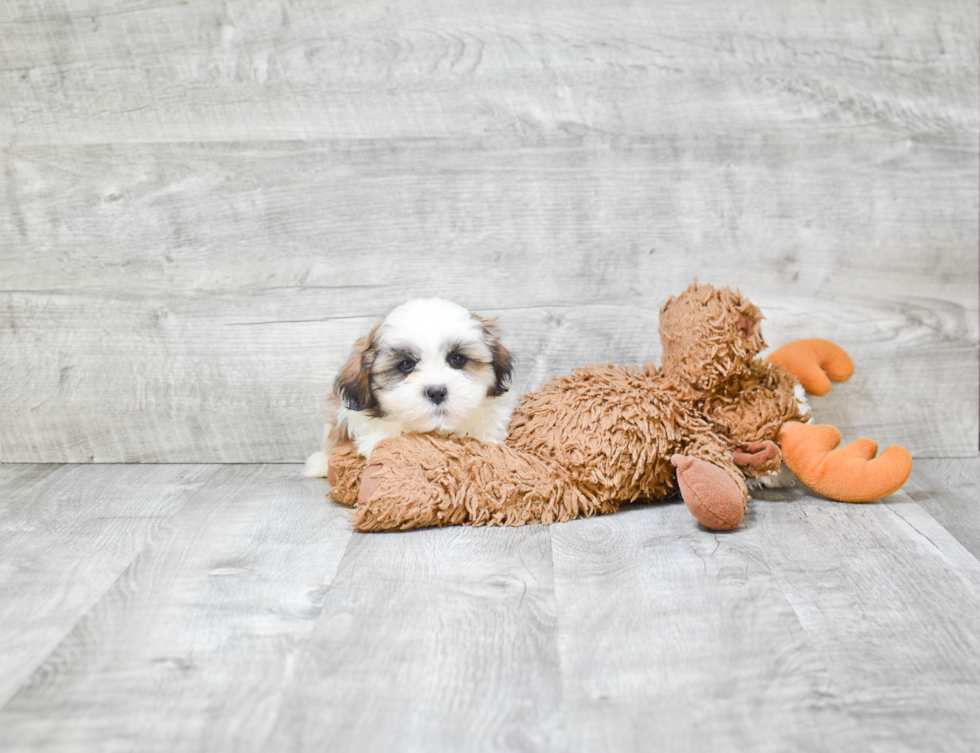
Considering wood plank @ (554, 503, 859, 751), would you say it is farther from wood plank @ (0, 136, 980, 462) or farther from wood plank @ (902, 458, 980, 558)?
wood plank @ (0, 136, 980, 462)

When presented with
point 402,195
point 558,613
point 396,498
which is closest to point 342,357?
point 402,195

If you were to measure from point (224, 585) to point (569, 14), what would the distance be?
4.51ft

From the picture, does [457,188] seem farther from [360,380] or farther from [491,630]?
[491,630]

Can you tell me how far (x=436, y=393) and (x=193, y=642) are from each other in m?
0.60

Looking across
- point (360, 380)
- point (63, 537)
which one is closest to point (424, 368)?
point (360, 380)

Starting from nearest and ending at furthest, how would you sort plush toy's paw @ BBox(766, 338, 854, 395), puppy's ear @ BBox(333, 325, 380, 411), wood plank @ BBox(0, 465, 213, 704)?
wood plank @ BBox(0, 465, 213, 704)
puppy's ear @ BBox(333, 325, 380, 411)
plush toy's paw @ BBox(766, 338, 854, 395)

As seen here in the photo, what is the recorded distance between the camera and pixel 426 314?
1563mm

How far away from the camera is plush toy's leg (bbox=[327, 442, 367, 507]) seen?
1637mm

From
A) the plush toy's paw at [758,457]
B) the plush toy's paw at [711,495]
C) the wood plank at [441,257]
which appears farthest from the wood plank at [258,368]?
the plush toy's paw at [711,495]

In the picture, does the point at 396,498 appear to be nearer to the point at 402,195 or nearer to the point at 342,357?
the point at 342,357

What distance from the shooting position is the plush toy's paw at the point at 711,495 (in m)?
1.48

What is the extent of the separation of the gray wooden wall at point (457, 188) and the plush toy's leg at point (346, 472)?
328 mm

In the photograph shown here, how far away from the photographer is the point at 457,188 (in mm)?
1858

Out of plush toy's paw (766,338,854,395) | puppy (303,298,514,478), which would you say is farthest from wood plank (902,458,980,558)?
puppy (303,298,514,478)
